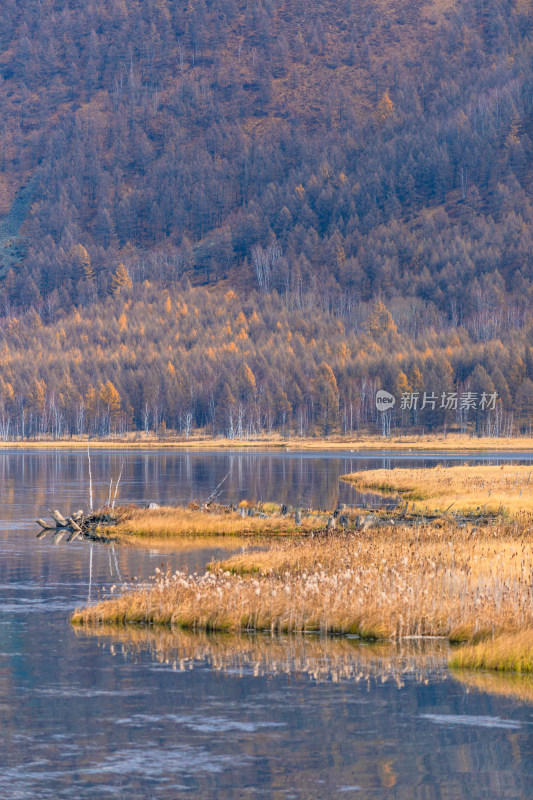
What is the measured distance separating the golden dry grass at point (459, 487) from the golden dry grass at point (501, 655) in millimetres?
27399

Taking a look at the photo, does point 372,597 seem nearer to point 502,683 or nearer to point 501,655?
point 501,655

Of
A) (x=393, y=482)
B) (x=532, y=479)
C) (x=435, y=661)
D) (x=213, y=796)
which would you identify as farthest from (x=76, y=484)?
(x=213, y=796)

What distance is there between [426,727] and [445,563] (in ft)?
42.0

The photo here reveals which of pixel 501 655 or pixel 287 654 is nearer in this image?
pixel 501 655

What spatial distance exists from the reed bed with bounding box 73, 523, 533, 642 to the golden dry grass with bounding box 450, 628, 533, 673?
80 cm

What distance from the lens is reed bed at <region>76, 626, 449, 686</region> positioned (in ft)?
83.6

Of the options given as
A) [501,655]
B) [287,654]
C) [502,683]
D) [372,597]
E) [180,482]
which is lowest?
[502,683]

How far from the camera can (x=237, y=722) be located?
2145 cm

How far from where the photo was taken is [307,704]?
22766 millimetres

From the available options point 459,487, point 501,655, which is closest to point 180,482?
point 459,487

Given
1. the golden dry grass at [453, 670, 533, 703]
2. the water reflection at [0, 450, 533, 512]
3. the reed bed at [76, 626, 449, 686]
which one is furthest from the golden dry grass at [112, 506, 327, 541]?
the golden dry grass at [453, 670, 533, 703]

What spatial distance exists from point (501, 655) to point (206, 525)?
31277mm

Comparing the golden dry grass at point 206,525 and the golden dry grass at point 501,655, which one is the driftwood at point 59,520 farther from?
the golden dry grass at point 501,655

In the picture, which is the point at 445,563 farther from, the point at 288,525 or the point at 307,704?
the point at 288,525
